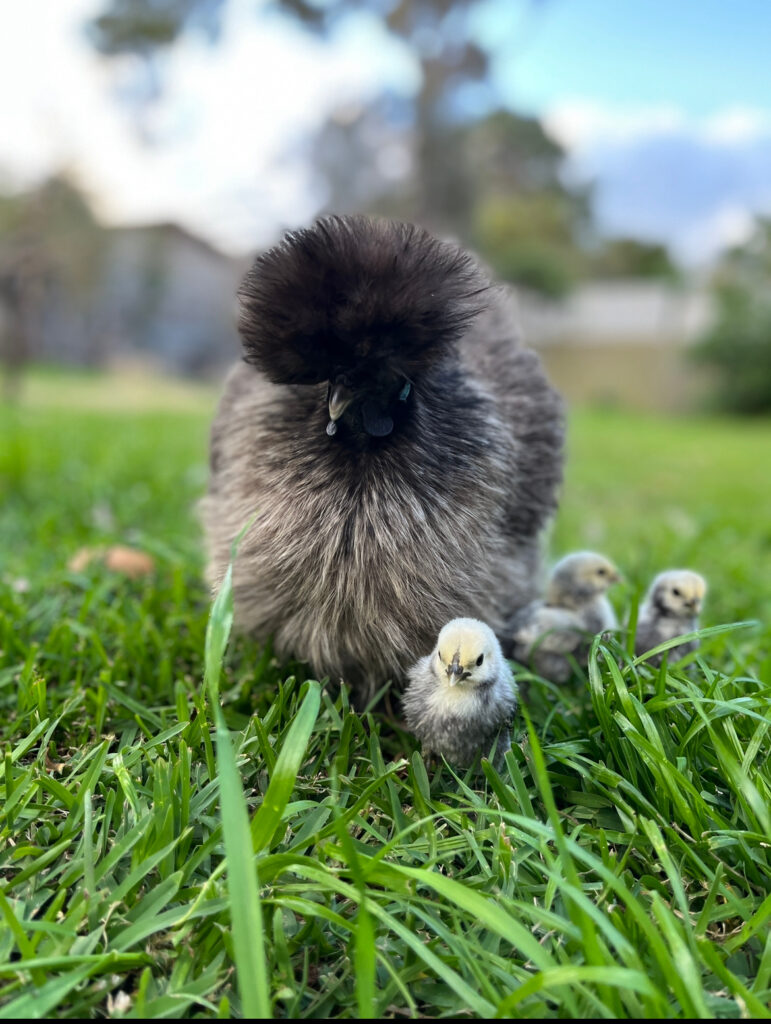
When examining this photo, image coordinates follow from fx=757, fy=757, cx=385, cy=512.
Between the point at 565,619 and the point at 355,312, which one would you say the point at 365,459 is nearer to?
the point at 355,312

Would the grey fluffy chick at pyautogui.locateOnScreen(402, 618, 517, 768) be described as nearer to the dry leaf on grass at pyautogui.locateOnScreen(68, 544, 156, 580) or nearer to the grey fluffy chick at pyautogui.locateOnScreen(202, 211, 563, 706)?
the grey fluffy chick at pyautogui.locateOnScreen(202, 211, 563, 706)

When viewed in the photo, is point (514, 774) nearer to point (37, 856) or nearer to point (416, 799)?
point (416, 799)

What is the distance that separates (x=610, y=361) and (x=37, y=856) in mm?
18331

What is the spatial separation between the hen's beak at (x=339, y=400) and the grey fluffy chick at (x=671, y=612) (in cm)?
99

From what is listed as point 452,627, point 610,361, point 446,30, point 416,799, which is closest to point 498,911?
point 416,799

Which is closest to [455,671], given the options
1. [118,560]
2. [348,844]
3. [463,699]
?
[463,699]

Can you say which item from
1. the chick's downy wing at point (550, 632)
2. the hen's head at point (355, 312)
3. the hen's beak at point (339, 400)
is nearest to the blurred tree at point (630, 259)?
the chick's downy wing at point (550, 632)

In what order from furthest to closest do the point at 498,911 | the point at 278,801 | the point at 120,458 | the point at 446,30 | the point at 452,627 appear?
the point at 446,30 < the point at 120,458 < the point at 452,627 < the point at 278,801 < the point at 498,911

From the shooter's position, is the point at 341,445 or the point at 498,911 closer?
the point at 498,911

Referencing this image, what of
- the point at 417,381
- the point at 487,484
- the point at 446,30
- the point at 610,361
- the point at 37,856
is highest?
the point at 446,30

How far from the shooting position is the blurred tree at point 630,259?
2639cm

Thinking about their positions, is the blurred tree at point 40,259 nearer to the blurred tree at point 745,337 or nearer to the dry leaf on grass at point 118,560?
the dry leaf on grass at point 118,560

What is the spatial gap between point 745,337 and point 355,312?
16.5m

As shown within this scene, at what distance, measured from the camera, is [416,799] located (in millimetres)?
1294
